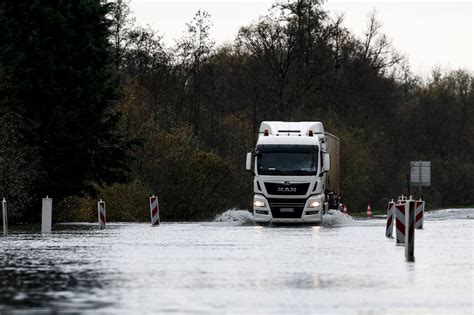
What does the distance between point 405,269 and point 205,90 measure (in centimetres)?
6839

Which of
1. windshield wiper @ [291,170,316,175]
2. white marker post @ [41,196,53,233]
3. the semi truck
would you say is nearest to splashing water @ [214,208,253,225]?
the semi truck

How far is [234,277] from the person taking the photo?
20.4m

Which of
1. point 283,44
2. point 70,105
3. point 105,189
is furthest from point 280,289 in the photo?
point 283,44

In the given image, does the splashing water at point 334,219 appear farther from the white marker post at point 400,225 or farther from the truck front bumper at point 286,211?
the white marker post at point 400,225

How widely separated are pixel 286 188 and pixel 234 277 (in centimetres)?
2730

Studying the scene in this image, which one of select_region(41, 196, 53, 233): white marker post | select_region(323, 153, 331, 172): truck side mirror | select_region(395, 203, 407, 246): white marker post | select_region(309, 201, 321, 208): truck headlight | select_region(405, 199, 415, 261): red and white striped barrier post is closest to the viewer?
select_region(405, 199, 415, 261): red and white striped barrier post

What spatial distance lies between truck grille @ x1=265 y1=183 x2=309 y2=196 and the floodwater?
13020mm

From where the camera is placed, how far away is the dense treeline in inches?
2186

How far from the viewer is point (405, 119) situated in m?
116

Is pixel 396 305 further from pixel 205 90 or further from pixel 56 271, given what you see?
pixel 205 90

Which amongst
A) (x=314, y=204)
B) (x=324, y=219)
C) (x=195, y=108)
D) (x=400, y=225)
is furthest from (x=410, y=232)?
(x=195, y=108)

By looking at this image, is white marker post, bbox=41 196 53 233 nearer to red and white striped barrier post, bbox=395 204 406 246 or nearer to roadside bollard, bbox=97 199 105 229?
roadside bollard, bbox=97 199 105 229

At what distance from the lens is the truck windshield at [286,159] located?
156 feet

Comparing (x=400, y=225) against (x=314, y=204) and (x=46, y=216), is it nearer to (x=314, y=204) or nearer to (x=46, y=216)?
(x=46, y=216)
